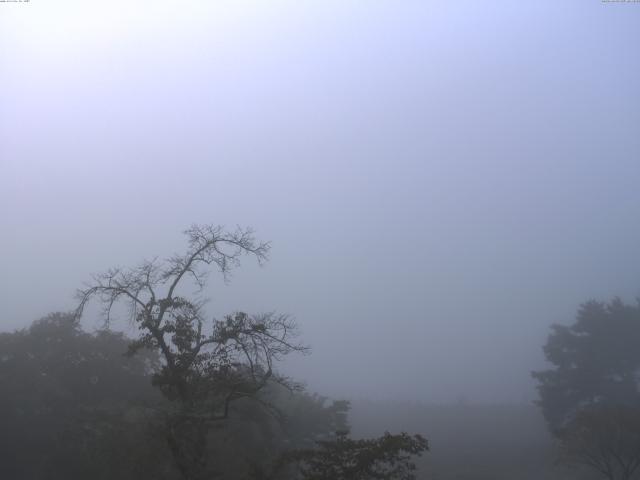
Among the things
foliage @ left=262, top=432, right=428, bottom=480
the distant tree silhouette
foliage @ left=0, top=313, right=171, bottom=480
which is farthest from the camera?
the distant tree silhouette

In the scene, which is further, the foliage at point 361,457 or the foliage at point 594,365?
the foliage at point 594,365

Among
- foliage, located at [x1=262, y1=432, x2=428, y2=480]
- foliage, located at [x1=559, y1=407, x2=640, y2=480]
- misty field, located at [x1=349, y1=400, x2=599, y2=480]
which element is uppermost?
foliage, located at [x1=262, y1=432, x2=428, y2=480]

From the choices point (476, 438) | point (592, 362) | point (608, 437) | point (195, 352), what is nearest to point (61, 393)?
point (195, 352)

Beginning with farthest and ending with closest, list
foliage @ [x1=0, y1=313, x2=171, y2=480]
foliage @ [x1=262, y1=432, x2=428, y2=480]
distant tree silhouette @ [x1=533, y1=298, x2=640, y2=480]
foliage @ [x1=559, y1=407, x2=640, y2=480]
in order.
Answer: distant tree silhouette @ [x1=533, y1=298, x2=640, y2=480] → foliage @ [x1=559, y1=407, x2=640, y2=480] → foliage @ [x1=0, y1=313, x2=171, y2=480] → foliage @ [x1=262, y1=432, x2=428, y2=480]

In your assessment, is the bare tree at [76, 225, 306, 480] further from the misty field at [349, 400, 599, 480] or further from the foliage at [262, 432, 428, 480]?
the misty field at [349, 400, 599, 480]

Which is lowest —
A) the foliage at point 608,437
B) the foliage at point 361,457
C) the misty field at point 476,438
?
the misty field at point 476,438

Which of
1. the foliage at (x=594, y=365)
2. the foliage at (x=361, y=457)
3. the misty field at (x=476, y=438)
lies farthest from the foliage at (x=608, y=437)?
the foliage at (x=361, y=457)

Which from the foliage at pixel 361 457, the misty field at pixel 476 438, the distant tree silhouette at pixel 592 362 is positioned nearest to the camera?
the foliage at pixel 361 457

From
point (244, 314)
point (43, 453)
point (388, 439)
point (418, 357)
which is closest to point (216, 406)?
point (244, 314)

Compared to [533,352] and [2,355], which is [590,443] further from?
[533,352]

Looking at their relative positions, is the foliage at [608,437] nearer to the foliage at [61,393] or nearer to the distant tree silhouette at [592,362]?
the distant tree silhouette at [592,362]

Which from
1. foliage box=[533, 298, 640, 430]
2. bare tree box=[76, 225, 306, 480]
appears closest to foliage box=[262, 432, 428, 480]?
bare tree box=[76, 225, 306, 480]

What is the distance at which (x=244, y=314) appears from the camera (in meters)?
12.5

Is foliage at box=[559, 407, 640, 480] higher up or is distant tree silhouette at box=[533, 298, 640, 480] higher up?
distant tree silhouette at box=[533, 298, 640, 480]
